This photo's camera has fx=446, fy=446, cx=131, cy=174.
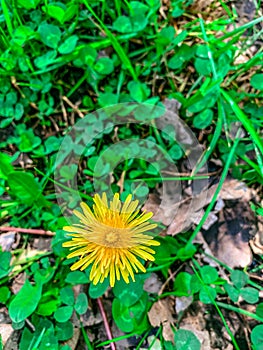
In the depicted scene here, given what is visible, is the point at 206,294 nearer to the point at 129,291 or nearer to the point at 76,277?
the point at 129,291

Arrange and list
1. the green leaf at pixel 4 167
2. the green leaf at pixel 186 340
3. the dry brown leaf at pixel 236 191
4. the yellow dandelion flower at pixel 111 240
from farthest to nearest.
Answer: the dry brown leaf at pixel 236 191 → the green leaf at pixel 4 167 → the green leaf at pixel 186 340 → the yellow dandelion flower at pixel 111 240

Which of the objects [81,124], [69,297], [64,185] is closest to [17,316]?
[69,297]

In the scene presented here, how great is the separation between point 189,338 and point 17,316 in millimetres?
576

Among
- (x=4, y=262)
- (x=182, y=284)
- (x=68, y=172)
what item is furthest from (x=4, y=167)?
(x=182, y=284)

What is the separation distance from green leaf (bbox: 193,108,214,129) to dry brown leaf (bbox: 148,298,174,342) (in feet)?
2.28

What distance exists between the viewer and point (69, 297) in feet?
5.10

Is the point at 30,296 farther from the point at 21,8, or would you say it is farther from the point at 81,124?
the point at 21,8

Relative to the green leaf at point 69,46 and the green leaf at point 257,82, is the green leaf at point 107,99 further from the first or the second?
the green leaf at point 257,82

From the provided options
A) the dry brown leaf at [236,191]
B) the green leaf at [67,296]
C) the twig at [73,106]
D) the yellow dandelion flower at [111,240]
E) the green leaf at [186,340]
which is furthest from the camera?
the twig at [73,106]

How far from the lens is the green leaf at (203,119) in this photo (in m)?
1.80

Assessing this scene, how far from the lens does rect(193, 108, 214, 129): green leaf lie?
5.89 feet

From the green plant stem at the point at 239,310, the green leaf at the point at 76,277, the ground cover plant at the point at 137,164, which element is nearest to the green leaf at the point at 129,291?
the ground cover plant at the point at 137,164

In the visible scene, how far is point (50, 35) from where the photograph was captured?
1807 millimetres

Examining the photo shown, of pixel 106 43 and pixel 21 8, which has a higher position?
pixel 21 8
